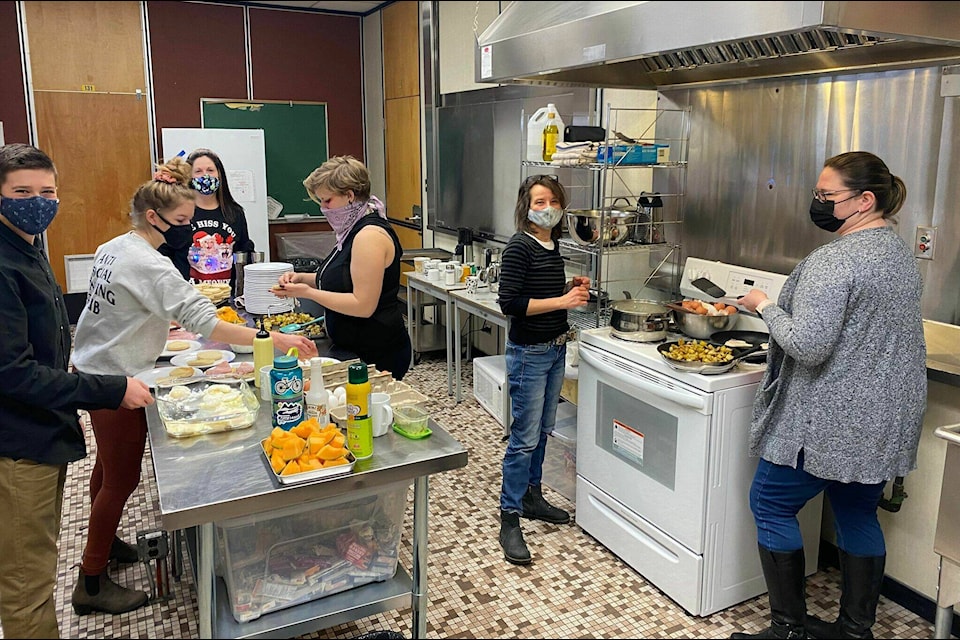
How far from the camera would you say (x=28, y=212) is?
1.84 metres

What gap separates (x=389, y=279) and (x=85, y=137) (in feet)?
16.0

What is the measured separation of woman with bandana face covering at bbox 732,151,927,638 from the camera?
1.91 meters


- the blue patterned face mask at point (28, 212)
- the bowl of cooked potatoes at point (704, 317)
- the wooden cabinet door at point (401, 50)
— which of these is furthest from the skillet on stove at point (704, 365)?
the wooden cabinet door at point (401, 50)

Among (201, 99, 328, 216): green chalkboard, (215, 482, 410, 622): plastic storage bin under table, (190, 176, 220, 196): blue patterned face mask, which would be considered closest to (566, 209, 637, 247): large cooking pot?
(215, 482, 410, 622): plastic storage bin under table

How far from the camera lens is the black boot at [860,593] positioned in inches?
85.0

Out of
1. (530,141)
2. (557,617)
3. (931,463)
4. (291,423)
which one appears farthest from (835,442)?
(530,141)

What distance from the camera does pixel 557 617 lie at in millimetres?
2387

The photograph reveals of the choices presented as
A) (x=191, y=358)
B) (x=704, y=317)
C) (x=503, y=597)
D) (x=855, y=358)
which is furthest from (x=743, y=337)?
(x=191, y=358)

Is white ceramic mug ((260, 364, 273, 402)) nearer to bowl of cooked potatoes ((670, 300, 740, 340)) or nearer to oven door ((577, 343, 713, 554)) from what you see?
oven door ((577, 343, 713, 554))

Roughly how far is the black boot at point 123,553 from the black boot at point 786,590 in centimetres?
222

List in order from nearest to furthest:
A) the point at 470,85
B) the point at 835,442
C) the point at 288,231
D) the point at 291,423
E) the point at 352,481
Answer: the point at 352,481 < the point at 291,423 < the point at 835,442 < the point at 470,85 < the point at 288,231

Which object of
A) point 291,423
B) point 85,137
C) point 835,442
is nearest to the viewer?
point 291,423

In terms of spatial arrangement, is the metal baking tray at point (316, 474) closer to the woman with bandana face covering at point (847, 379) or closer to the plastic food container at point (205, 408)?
the plastic food container at point (205, 408)

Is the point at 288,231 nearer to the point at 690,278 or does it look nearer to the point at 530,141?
the point at 530,141
